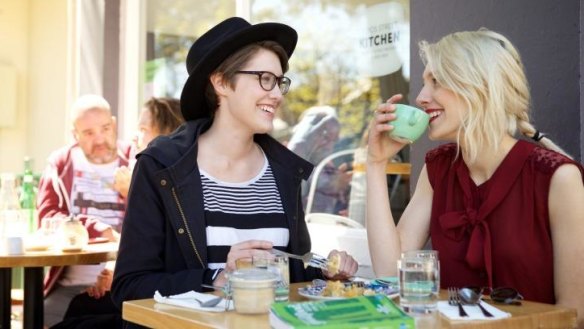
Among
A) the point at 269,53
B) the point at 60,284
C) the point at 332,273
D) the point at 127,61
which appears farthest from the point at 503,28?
the point at 127,61

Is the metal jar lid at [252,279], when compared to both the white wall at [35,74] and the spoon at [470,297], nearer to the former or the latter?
the spoon at [470,297]

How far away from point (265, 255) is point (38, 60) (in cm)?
764

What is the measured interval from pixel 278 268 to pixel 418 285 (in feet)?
1.23

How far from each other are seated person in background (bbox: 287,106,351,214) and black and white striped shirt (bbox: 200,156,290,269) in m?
1.80

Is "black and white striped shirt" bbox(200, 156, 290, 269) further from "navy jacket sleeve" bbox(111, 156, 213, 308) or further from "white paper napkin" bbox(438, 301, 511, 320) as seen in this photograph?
"white paper napkin" bbox(438, 301, 511, 320)

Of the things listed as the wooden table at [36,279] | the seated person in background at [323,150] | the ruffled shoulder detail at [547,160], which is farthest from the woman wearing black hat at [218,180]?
the seated person in background at [323,150]

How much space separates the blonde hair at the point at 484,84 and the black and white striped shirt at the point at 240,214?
0.69m

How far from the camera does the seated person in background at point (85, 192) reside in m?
4.82

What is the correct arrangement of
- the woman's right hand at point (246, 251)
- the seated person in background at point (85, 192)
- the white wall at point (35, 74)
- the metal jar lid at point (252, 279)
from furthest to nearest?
the white wall at point (35, 74) → the seated person in background at point (85, 192) → the woman's right hand at point (246, 251) → the metal jar lid at point (252, 279)

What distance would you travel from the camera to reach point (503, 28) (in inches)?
132

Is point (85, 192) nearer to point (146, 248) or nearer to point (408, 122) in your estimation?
point (146, 248)

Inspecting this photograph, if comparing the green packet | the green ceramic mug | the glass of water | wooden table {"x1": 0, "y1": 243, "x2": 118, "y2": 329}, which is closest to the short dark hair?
the green ceramic mug

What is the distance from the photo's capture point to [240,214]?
2.91m

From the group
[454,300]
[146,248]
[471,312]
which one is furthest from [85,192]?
[471,312]
